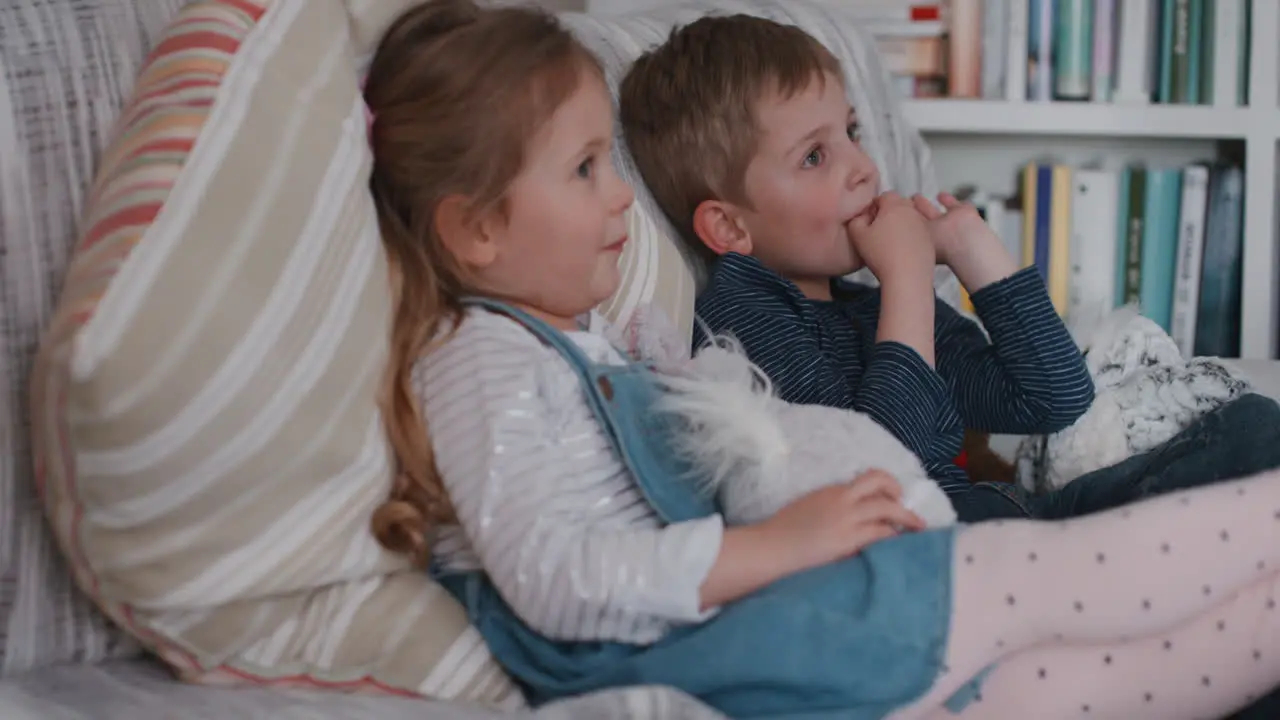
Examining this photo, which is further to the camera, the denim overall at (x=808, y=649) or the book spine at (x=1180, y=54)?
the book spine at (x=1180, y=54)

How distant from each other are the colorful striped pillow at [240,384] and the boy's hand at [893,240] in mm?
513

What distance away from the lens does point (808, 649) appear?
0.77 metres

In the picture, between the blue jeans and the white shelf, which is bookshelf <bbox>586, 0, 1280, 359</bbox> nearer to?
the white shelf

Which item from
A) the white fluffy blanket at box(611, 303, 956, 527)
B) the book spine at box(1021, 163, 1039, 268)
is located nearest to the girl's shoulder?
the white fluffy blanket at box(611, 303, 956, 527)

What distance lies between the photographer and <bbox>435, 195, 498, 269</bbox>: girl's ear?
0.92 metres

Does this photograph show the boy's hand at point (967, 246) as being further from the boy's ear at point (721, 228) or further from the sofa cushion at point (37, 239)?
the sofa cushion at point (37, 239)

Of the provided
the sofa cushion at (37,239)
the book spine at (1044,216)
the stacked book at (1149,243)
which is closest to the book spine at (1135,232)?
the stacked book at (1149,243)

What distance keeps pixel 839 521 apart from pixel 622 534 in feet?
0.46

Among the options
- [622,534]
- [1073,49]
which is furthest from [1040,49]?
[622,534]

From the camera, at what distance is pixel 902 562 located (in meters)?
0.81

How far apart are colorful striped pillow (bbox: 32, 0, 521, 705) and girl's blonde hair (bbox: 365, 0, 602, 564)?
4 cm

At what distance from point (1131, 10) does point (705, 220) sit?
998mm

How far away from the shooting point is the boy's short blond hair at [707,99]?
3.94 feet

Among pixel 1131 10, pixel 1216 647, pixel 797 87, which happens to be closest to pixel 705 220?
pixel 797 87
